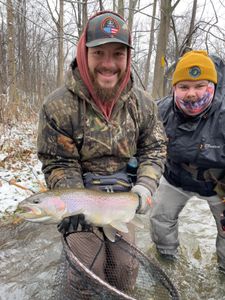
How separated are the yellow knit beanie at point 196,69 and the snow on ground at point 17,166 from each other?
3.02m

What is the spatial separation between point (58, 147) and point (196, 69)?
1.41 metres

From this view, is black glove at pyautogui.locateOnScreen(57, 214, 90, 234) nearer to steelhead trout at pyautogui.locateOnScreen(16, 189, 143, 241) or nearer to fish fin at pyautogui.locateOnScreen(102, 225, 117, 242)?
steelhead trout at pyautogui.locateOnScreen(16, 189, 143, 241)

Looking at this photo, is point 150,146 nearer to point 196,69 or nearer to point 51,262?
point 196,69

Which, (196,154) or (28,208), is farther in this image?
(196,154)

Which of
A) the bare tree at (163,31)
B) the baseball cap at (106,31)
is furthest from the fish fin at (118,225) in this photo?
the bare tree at (163,31)

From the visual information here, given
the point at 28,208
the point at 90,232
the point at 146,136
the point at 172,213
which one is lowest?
the point at 172,213

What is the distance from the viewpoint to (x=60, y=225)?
7.65 feet

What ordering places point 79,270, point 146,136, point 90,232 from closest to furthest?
point 79,270 < point 90,232 < point 146,136

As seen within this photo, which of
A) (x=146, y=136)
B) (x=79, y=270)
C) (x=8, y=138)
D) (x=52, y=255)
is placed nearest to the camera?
(x=79, y=270)

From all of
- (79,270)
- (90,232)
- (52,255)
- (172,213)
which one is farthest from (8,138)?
(79,270)

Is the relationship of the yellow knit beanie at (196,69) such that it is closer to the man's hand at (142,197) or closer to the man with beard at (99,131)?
the man with beard at (99,131)

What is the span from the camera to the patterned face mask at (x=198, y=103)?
2.99 meters

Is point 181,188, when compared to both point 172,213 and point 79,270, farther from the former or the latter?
point 79,270

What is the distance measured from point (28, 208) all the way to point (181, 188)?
6.28 ft
